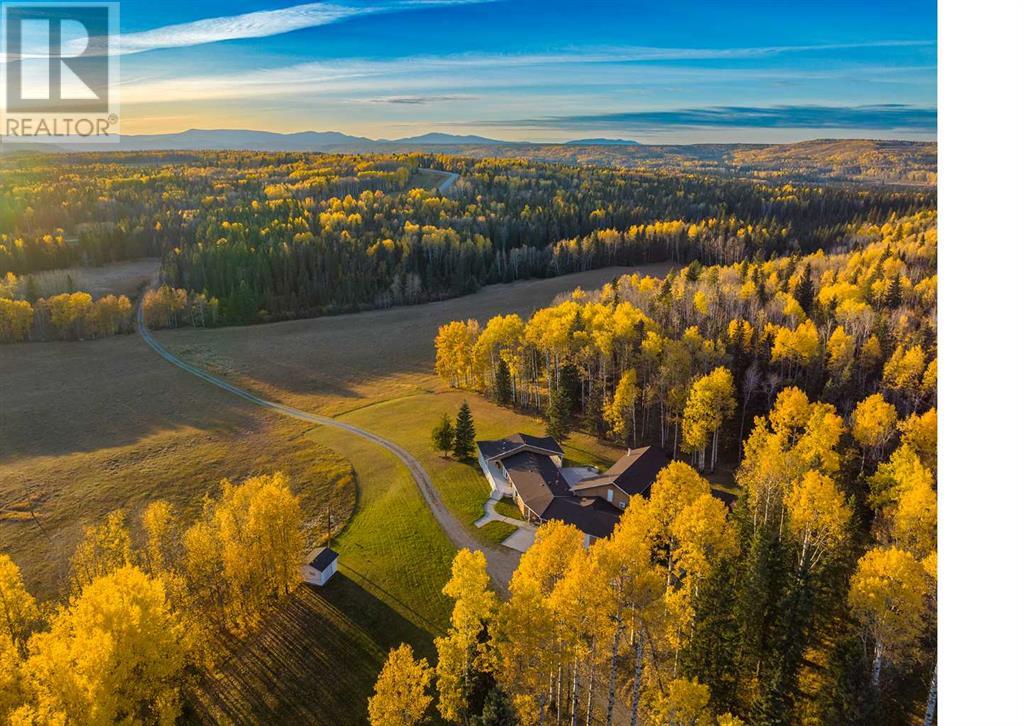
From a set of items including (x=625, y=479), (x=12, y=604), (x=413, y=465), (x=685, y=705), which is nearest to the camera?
(x=685, y=705)

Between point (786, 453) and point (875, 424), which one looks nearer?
point (786, 453)

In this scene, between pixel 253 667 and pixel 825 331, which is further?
pixel 825 331

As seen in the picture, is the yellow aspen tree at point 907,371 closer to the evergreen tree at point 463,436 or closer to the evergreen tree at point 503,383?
the evergreen tree at point 503,383

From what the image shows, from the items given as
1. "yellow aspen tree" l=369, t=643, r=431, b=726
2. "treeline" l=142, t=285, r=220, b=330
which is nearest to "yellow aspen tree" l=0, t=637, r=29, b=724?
"yellow aspen tree" l=369, t=643, r=431, b=726

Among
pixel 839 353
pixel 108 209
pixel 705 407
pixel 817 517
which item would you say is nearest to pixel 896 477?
pixel 817 517

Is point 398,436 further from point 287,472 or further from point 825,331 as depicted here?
point 825,331
